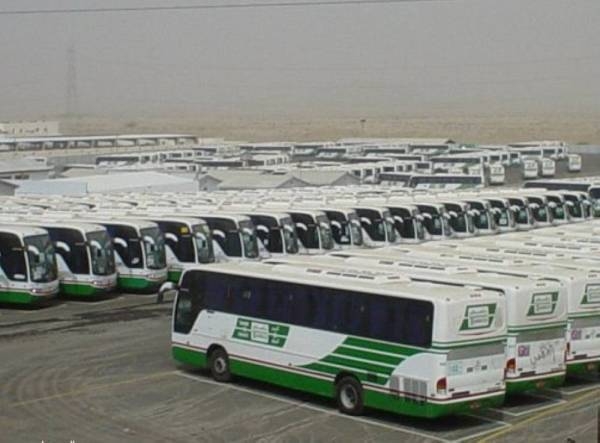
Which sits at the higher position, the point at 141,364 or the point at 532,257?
the point at 532,257

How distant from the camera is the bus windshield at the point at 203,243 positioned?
30.6 m

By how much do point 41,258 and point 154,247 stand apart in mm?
3494

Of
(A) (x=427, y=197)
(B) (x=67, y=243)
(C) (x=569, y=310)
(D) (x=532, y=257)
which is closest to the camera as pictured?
(C) (x=569, y=310)

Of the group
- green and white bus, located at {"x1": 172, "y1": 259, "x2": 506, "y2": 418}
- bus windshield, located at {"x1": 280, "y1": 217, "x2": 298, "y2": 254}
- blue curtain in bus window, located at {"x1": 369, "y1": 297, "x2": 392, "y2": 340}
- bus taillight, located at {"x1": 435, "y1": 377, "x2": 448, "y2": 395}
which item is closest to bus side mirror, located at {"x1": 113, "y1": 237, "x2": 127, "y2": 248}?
bus windshield, located at {"x1": 280, "y1": 217, "x2": 298, "y2": 254}

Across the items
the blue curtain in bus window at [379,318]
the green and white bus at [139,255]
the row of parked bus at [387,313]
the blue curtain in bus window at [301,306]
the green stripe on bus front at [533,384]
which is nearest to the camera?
the row of parked bus at [387,313]

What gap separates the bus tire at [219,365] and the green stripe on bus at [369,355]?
2602 mm

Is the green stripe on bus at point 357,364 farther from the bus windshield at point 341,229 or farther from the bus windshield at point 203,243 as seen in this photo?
the bus windshield at point 341,229

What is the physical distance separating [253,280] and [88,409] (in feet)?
11.1

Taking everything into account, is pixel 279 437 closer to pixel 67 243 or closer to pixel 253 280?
pixel 253 280

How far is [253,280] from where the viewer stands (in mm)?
18469

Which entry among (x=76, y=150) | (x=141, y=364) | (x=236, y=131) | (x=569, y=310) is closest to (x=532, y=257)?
(x=569, y=310)

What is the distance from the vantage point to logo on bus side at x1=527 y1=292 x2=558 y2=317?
1717cm

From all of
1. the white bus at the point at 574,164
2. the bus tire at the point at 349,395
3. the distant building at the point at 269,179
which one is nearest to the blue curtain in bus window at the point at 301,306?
the bus tire at the point at 349,395

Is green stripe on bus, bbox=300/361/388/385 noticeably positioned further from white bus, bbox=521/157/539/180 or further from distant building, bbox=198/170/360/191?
white bus, bbox=521/157/539/180
